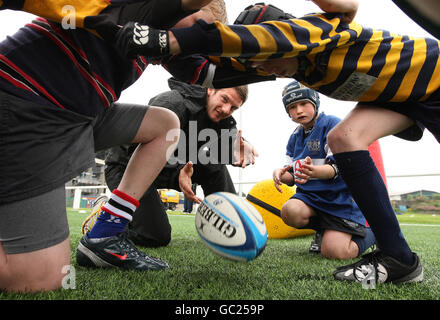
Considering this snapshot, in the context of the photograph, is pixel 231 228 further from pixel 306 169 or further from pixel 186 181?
pixel 306 169

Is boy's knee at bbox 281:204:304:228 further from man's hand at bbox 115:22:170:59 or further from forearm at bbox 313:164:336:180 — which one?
man's hand at bbox 115:22:170:59

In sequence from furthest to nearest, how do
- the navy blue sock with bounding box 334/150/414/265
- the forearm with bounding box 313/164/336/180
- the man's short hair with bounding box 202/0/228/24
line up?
the forearm with bounding box 313/164/336/180
the man's short hair with bounding box 202/0/228/24
the navy blue sock with bounding box 334/150/414/265

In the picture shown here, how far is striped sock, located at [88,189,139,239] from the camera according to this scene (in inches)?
49.9

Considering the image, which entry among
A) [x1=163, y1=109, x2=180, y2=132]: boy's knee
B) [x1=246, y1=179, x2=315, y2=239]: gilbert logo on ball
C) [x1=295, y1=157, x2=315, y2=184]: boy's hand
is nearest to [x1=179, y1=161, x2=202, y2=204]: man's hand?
[x1=163, y1=109, x2=180, y2=132]: boy's knee

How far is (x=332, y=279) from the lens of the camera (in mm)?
1122

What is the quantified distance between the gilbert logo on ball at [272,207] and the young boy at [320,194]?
59 cm

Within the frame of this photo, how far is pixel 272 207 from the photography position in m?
2.64

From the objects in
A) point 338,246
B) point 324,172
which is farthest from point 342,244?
point 324,172

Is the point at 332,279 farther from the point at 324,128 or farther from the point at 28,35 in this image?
the point at 28,35

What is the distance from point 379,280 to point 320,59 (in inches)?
32.4

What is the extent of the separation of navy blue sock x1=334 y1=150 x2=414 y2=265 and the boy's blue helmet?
914 millimetres

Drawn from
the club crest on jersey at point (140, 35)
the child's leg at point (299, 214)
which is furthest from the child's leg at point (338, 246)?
the club crest on jersey at point (140, 35)
